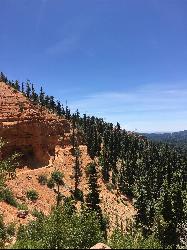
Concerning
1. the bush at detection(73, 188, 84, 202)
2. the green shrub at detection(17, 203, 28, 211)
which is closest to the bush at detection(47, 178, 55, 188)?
the bush at detection(73, 188, 84, 202)

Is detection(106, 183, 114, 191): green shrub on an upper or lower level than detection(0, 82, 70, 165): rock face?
lower

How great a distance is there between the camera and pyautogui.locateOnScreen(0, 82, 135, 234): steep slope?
78.0 metres

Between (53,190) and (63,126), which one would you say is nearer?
(53,190)

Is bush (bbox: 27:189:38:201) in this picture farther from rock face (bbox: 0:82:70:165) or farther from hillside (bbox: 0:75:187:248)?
rock face (bbox: 0:82:70:165)

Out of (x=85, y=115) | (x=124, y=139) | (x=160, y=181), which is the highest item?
(x=85, y=115)

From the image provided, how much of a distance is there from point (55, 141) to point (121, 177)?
22.5 m

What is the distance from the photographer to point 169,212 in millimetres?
51375

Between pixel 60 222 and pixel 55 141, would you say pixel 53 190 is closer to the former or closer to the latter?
pixel 55 141

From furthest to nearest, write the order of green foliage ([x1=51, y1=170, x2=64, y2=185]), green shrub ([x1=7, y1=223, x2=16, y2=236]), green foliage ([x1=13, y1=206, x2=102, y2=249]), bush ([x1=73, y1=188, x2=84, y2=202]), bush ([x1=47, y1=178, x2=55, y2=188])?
green foliage ([x1=51, y1=170, x2=64, y2=185]) → bush ([x1=73, y1=188, x2=84, y2=202]) → bush ([x1=47, y1=178, x2=55, y2=188]) → green shrub ([x1=7, y1=223, x2=16, y2=236]) → green foliage ([x1=13, y1=206, x2=102, y2=249])

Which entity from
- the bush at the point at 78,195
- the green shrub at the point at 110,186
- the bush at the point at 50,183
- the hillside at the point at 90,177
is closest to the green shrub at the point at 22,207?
the hillside at the point at 90,177

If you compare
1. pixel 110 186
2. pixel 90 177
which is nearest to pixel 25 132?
pixel 110 186

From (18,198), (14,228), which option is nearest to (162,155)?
(18,198)

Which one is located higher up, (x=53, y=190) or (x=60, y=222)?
(x=60, y=222)

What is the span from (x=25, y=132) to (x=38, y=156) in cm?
721
